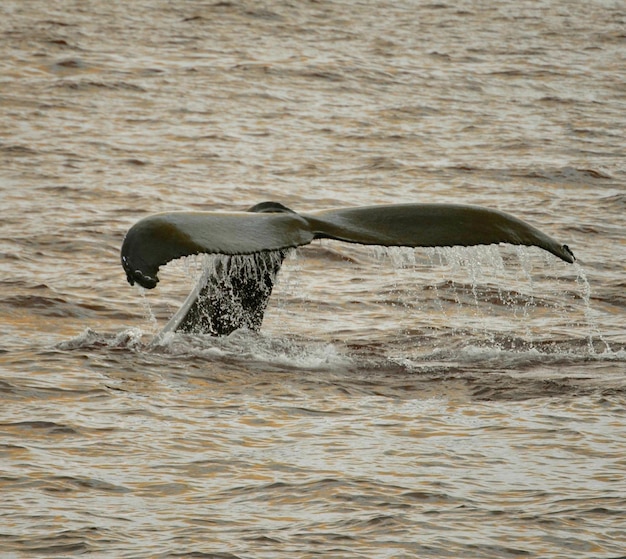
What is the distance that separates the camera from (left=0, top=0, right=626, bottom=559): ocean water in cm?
604

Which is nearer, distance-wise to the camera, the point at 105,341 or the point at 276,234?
the point at 276,234

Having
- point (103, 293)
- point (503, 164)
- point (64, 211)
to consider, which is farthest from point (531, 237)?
point (503, 164)

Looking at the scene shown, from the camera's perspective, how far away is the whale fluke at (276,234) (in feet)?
20.5

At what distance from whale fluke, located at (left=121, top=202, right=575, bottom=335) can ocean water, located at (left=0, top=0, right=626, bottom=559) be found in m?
0.19

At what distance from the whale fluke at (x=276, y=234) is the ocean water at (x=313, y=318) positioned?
191 mm

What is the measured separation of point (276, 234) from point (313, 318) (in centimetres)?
414

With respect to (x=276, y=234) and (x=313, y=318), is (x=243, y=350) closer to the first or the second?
(x=276, y=234)

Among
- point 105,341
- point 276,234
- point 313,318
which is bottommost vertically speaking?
point 313,318

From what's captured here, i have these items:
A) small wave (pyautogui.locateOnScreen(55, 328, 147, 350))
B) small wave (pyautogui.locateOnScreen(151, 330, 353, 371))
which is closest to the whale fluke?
small wave (pyautogui.locateOnScreen(151, 330, 353, 371))

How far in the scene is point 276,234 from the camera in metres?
6.89

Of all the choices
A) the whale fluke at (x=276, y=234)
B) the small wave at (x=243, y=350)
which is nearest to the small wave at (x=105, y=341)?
the small wave at (x=243, y=350)

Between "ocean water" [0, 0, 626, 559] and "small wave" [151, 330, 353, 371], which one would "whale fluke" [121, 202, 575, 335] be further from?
"small wave" [151, 330, 353, 371]

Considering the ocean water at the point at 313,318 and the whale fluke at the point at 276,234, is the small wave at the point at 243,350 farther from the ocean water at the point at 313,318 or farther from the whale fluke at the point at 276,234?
the whale fluke at the point at 276,234

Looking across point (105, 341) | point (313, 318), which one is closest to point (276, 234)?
point (105, 341)
